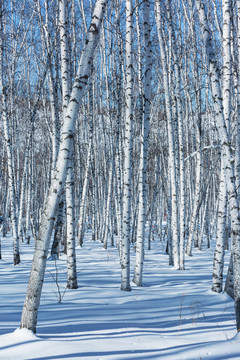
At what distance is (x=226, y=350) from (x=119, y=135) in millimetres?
8814

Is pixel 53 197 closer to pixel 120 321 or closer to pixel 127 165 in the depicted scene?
pixel 120 321

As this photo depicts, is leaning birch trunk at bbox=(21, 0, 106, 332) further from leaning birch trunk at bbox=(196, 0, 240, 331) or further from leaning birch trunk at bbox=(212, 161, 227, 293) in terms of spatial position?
leaning birch trunk at bbox=(212, 161, 227, 293)

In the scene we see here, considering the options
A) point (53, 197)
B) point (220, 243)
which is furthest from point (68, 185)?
point (220, 243)

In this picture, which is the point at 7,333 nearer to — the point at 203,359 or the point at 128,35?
the point at 203,359

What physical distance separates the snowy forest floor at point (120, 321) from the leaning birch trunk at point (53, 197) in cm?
31

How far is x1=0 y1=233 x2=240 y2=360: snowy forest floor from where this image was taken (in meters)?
3.02

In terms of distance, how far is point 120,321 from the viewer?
421 cm

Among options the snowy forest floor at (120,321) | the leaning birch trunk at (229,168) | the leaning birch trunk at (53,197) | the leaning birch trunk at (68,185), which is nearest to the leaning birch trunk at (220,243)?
the snowy forest floor at (120,321)

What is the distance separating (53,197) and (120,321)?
2.07 m

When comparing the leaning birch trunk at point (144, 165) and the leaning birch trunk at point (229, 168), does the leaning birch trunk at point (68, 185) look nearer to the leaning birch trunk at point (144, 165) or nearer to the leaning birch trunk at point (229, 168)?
the leaning birch trunk at point (144, 165)

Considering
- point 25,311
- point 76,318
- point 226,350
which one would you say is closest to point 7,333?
point 25,311

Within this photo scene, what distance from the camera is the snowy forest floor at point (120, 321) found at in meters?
3.02

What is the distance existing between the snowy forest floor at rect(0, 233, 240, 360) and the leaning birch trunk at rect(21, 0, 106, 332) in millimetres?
307

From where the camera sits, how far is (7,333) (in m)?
3.41
